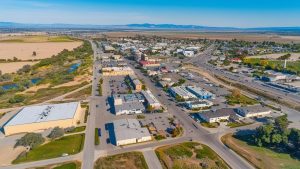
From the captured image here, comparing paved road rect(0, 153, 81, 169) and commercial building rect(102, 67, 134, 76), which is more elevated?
commercial building rect(102, 67, 134, 76)

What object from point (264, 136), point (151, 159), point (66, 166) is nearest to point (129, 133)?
point (151, 159)

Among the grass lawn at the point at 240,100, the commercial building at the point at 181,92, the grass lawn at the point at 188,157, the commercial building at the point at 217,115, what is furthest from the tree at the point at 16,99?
the grass lawn at the point at 240,100

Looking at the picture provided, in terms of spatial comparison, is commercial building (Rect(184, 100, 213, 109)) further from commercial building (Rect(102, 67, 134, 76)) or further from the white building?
the white building

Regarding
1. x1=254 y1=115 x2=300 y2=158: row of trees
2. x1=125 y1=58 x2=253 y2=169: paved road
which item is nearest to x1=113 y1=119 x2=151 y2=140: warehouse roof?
x1=125 y1=58 x2=253 y2=169: paved road

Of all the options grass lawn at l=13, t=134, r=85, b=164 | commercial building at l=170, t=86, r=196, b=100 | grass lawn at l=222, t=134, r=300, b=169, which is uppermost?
commercial building at l=170, t=86, r=196, b=100

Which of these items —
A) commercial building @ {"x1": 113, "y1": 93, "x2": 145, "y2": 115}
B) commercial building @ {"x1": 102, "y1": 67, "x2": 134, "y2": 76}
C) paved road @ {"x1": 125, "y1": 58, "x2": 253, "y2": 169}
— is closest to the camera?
paved road @ {"x1": 125, "y1": 58, "x2": 253, "y2": 169}

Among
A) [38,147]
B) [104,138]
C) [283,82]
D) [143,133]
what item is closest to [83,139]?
[104,138]
